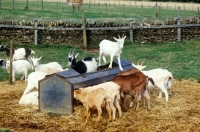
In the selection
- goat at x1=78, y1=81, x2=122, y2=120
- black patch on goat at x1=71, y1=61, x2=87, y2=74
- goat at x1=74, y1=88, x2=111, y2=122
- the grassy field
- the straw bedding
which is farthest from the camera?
the grassy field

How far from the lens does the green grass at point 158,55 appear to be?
18.0 metres

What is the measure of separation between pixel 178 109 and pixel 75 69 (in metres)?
3.33

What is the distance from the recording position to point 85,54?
22.2m

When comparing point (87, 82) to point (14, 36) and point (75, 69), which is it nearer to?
point (75, 69)

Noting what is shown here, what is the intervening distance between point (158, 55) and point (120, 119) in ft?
37.8

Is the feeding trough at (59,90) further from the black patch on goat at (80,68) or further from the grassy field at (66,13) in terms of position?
the grassy field at (66,13)

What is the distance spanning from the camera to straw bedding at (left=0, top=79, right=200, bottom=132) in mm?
10047

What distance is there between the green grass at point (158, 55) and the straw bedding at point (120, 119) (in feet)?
14.0

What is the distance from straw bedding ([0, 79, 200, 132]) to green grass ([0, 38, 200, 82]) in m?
4.25

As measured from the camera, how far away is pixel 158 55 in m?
21.8

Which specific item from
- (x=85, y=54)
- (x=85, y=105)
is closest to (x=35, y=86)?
(x=85, y=105)

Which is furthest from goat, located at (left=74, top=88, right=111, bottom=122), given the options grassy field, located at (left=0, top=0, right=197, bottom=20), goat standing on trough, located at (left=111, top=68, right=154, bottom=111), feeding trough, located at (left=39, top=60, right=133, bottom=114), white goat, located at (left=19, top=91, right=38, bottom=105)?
grassy field, located at (left=0, top=0, right=197, bottom=20)

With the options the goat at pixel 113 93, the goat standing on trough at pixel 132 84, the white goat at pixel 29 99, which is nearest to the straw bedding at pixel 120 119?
the white goat at pixel 29 99

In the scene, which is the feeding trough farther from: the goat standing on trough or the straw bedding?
the goat standing on trough
